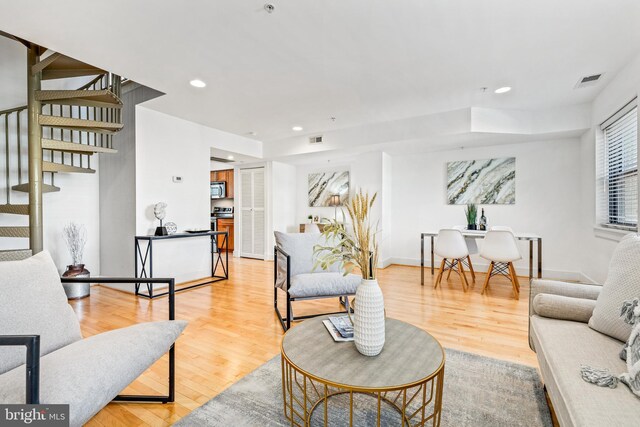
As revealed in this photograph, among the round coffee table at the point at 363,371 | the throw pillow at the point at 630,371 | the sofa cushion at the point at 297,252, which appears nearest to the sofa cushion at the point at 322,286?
the sofa cushion at the point at 297,252

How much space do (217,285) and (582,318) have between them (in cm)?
387

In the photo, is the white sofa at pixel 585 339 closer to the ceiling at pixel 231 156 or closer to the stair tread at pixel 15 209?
the stair tread at pixel 15 209

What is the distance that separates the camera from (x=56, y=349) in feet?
4.33

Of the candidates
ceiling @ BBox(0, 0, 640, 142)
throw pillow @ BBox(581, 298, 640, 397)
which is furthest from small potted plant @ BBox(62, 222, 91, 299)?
throw pillow @ BBox(581, 298, 640, 397)

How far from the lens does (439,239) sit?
13.1 ft

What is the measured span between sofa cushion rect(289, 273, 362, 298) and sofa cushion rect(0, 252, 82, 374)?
1478 millimetres

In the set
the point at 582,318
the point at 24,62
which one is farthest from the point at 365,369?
the point at 24,62

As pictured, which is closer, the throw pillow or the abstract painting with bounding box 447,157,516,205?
the throw pillow

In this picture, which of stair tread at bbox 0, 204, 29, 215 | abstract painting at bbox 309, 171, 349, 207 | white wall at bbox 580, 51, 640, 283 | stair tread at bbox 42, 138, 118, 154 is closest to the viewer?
white wall at bbox 580, 51, 640, 283

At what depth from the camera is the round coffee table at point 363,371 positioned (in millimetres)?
1133

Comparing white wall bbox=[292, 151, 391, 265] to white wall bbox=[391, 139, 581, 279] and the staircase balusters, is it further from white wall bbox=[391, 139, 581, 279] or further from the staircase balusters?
the staircase balusters

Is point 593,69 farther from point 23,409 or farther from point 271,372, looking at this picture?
point 23,409

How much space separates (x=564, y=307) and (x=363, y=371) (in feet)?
4.05

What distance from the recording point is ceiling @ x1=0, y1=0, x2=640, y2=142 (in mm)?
1997
